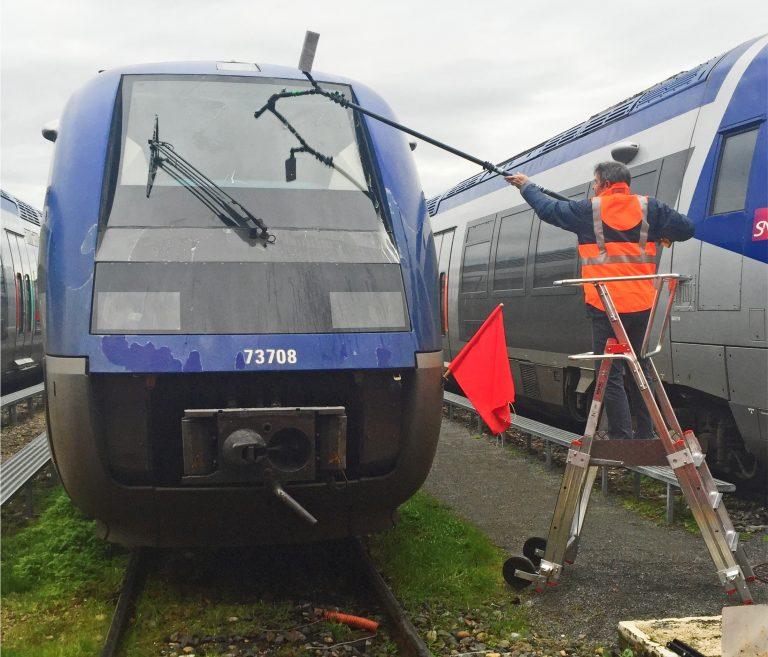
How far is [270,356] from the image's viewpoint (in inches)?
→ 158

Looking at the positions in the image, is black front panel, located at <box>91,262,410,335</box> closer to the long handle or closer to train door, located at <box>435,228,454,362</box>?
the long handle

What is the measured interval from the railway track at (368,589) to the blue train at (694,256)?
2929 millimetres

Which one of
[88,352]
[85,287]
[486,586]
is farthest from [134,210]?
[486,586]

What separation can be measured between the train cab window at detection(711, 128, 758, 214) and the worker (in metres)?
1.52

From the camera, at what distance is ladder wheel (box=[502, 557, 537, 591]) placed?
4.70m

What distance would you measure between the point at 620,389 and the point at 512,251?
17.7 ft

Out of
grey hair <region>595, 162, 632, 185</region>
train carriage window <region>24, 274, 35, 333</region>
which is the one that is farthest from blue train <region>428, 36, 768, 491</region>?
train carriage window <region>24, 274, 35, 333</region>

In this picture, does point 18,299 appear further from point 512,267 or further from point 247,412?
point 247,412

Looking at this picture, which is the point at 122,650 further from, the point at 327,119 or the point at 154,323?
the point at 327,119

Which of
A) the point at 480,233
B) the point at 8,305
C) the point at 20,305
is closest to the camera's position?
the point at 480,233

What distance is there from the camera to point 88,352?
396cm

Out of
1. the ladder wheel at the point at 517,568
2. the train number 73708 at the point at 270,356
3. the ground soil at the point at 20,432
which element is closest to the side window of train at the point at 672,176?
the ladder wheel at the point at 517,568

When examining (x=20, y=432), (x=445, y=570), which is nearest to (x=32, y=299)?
(x=20, y=432)

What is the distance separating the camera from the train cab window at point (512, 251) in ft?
33.1
